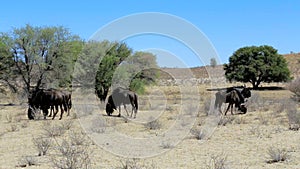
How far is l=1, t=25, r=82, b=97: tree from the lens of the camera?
38.1 m

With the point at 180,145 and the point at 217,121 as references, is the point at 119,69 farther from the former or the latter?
the point at 180,145

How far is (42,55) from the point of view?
1544 inches

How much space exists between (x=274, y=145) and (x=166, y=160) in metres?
3.63

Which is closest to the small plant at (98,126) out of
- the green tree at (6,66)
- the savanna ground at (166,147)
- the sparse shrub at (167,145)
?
the savanna ground at (166,147)

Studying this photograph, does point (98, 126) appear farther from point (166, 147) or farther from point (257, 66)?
point (257, 66)

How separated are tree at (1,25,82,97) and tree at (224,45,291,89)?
24.8 m

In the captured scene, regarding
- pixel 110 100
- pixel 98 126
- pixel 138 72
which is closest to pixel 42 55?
pixel 138 72

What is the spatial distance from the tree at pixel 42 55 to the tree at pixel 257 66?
2480 cm

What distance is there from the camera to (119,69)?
114 ft

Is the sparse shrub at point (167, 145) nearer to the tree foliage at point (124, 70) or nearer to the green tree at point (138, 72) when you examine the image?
the tree foliage at point (124, 70)

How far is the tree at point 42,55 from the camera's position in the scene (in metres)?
38.1

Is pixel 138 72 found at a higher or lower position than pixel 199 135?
higher

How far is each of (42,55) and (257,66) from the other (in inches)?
1129

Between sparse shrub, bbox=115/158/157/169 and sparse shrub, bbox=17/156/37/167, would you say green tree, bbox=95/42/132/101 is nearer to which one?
sparse shrub, bbox=17/156/37/167
